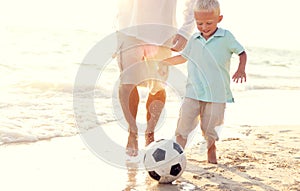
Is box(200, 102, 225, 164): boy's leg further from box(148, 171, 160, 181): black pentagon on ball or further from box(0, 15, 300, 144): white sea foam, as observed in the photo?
box(0, 15, 300, 144): white sea foam

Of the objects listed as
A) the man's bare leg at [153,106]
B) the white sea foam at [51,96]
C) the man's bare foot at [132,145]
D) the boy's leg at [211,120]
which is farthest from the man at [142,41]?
the white sea foam at [51,96]

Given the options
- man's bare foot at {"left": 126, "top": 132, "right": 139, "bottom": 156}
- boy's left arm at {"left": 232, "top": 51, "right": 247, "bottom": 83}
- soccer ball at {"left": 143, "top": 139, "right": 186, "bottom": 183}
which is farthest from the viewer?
man's bare foot at {"left": 126, "top": 132, "right": 139, "bottom": 156}

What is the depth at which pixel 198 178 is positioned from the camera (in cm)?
370

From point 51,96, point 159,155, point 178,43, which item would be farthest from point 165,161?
point 51,96

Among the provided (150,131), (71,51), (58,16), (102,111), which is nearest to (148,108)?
(150,131)

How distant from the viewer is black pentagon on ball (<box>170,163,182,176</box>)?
3513 millimetres

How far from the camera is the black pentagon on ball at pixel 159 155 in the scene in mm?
3589

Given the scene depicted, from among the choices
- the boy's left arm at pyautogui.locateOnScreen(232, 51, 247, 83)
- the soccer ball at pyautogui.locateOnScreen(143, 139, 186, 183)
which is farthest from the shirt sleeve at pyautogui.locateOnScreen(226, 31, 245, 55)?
the soccer ball at pyautogui.locateOnScreen(143, 139, 186, 183)

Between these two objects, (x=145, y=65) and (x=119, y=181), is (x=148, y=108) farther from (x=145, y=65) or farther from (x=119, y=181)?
(x=119, y=181)

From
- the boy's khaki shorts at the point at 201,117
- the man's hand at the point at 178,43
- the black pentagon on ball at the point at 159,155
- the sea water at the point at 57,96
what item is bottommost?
the sea water at the point at 57,96

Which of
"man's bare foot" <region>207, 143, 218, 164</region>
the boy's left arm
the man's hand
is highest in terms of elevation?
the man's hand

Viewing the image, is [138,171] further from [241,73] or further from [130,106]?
[241,73]

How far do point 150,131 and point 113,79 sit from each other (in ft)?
21.6

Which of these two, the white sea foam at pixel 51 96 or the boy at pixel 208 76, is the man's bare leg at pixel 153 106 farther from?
the white sea foam at pixel 51 96
